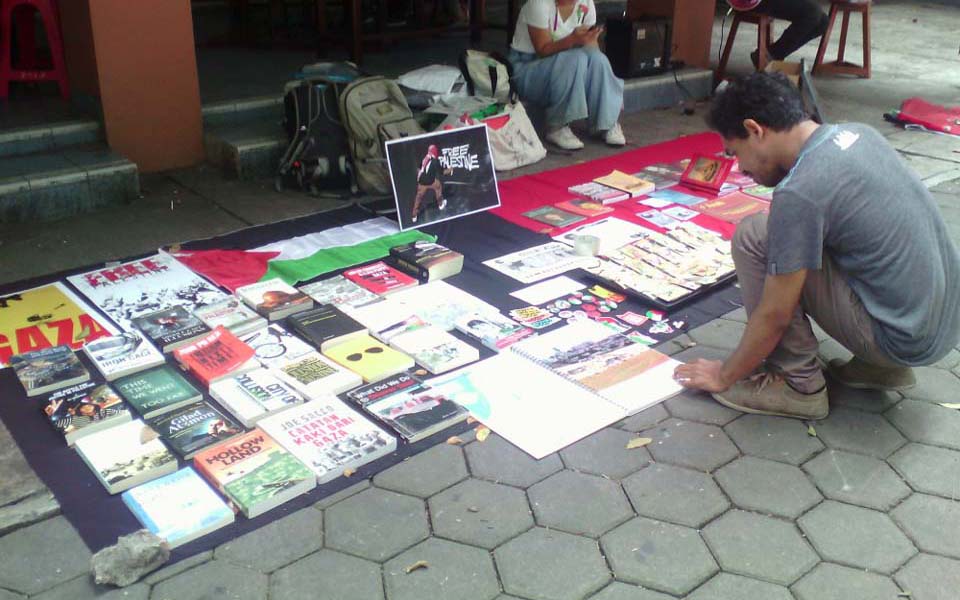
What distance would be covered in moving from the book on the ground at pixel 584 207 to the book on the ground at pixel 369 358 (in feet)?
5.33

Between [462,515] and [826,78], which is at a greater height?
[826,78]

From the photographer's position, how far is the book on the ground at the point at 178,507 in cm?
215

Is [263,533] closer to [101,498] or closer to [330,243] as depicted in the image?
[101,498]

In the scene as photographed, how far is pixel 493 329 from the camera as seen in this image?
3119 millimetres

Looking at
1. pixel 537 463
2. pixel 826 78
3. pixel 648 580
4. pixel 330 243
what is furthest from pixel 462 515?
pixel 826 78

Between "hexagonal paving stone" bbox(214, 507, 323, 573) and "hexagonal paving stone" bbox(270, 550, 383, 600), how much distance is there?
3 cm

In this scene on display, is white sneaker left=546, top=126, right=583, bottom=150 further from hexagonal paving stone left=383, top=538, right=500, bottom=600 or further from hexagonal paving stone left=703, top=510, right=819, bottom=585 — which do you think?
hexagonal paving stone left=383, top=538, right=500, bottom=600

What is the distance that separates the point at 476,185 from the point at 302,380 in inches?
68.6

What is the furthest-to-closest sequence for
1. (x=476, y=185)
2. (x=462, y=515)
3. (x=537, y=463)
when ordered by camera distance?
(x=476, y=185), (x=537, y=463), (x=462, y=515)

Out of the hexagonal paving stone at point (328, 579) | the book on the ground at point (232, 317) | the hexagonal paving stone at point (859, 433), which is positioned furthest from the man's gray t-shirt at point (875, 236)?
the book on the ground at point (232, 317)

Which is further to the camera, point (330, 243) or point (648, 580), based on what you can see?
point (330, 243)

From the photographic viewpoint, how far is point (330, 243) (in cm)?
387

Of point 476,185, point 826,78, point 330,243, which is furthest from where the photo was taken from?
point 826,78

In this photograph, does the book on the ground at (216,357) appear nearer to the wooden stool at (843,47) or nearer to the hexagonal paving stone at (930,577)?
the hexagonal paving stone at (930,577)
